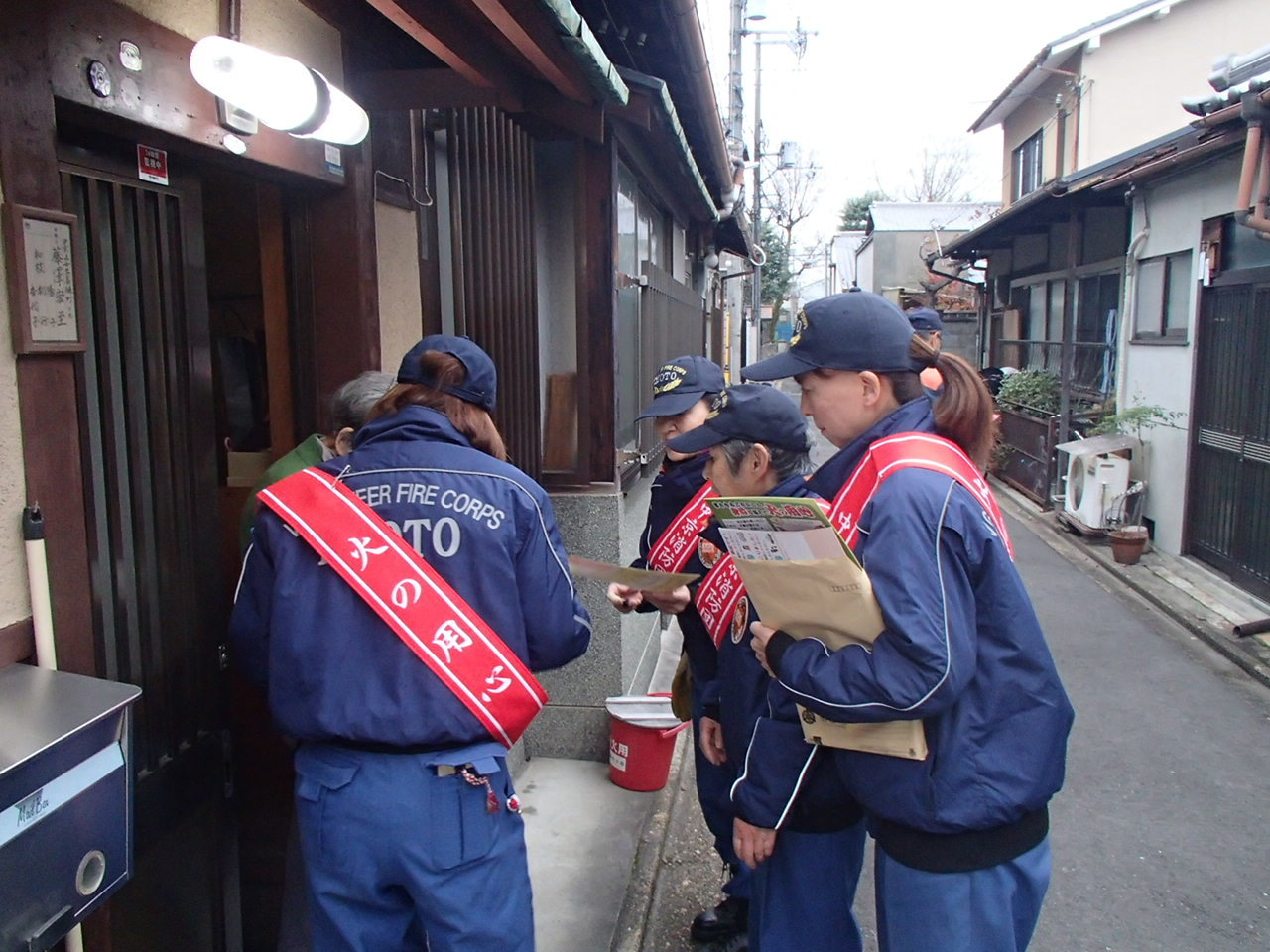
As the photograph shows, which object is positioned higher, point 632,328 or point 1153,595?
point 632,328

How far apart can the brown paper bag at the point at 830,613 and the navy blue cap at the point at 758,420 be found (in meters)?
0.53

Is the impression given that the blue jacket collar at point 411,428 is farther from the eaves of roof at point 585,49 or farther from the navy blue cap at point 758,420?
the eaves of roof at point 585,49

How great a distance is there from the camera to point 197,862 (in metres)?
2.77

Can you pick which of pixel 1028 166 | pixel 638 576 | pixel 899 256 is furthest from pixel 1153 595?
pixel 899 256

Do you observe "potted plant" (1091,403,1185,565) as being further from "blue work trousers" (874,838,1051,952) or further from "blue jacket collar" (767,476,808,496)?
"blue work trousers" (874,838,1051,952)

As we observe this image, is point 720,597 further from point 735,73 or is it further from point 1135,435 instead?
point 735,73

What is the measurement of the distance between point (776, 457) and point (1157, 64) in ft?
58.8

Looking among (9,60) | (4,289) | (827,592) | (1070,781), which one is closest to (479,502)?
(827,592)

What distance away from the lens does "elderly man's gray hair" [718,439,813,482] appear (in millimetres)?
2594

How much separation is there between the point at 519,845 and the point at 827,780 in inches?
30.5

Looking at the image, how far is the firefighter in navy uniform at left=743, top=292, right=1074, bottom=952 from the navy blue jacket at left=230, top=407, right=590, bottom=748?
1.94ft

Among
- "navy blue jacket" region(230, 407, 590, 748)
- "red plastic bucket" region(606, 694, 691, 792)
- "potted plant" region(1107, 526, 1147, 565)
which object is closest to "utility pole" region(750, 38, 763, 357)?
"potted plant" region(1107, 526, 1147, 565)

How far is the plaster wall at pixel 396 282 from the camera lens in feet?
12.0

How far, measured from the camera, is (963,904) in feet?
6.63
